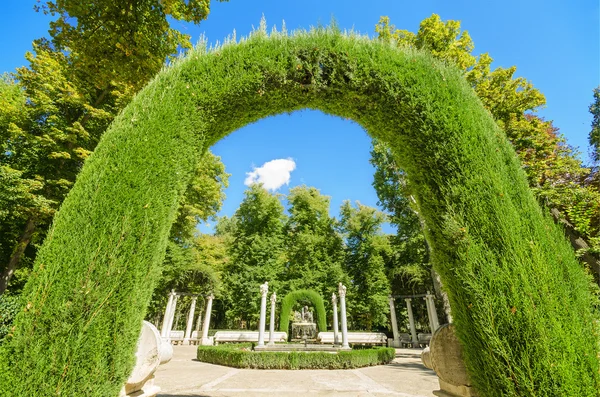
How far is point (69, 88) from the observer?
10.9 meters

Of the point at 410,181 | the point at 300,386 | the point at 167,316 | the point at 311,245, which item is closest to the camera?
the point at 410,181

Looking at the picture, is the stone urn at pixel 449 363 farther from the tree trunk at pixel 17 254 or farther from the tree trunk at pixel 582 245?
the tree trunk at pixel 17 254

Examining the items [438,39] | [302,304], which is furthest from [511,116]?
[302,304]

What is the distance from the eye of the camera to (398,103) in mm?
2939

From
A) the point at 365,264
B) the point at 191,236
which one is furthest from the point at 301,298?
the point at 191,236

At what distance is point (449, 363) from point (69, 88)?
14896mm

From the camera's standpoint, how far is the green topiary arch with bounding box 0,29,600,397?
1.99 meters

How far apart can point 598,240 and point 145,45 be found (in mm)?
11640

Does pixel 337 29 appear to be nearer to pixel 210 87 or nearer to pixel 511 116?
pixel 210 87

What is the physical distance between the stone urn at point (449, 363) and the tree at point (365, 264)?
22.2 meters

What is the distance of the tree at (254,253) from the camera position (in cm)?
2406

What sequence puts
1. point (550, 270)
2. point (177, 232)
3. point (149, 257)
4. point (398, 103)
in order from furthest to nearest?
point (177, 232), point (398, 103), point (149, 257), point (550, 270)

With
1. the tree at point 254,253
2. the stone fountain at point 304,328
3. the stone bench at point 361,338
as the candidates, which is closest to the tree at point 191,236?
the tree at point 254,253

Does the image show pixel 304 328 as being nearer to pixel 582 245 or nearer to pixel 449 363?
pixel 582 245
